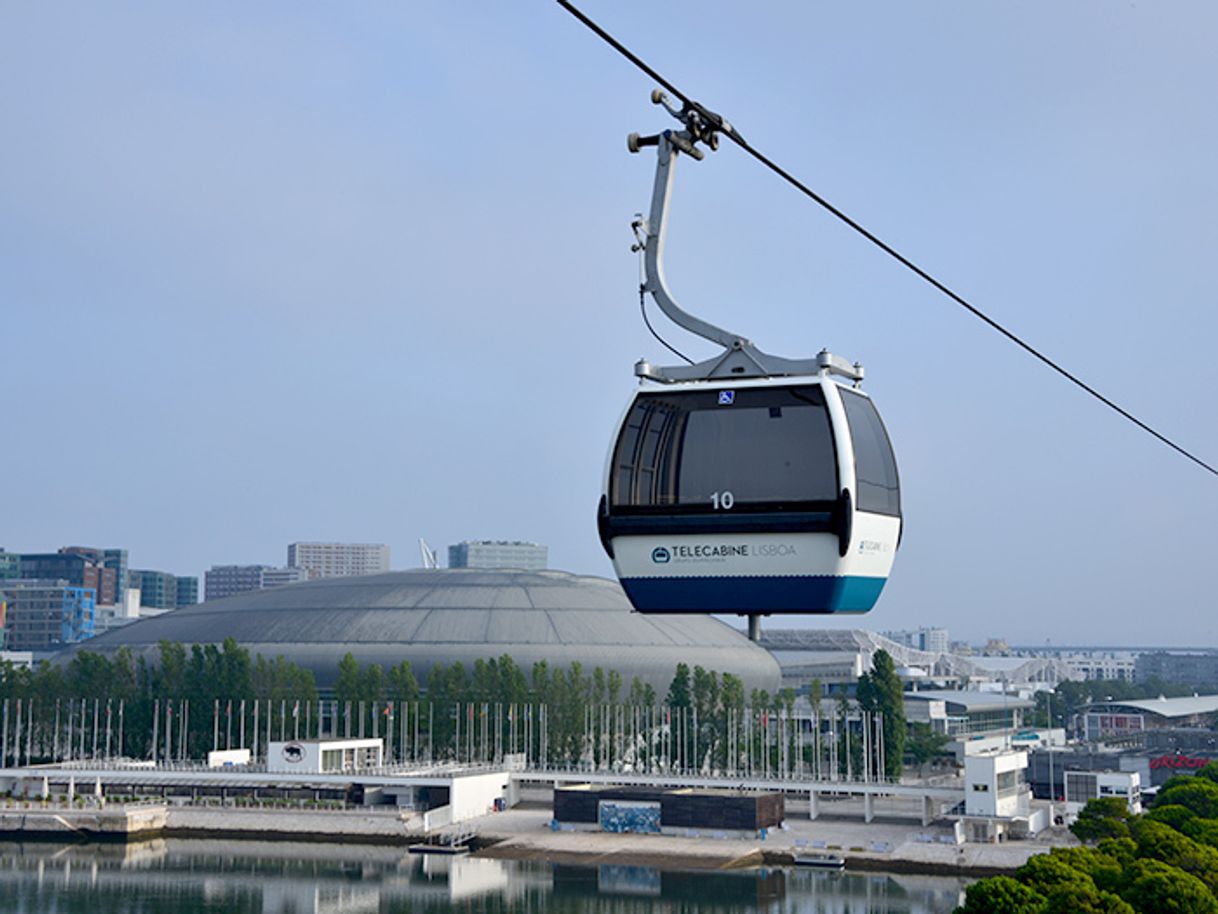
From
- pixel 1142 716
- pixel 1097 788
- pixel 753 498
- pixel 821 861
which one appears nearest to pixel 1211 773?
pixel 1097 788

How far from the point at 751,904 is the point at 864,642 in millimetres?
92161

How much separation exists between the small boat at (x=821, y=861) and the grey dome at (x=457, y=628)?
79.8ft

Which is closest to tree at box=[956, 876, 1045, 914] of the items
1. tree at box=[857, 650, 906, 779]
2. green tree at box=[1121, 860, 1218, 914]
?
green tree at box=[1121, 860, 1218, 914]

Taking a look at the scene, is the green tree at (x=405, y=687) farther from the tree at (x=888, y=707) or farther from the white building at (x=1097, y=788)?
the white building at (x=1097, y=788)

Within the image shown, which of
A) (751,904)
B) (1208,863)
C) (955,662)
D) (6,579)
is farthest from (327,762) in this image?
(6,579)

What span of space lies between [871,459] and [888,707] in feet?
182

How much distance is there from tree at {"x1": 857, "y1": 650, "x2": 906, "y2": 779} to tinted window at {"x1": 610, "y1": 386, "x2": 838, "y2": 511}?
180ft

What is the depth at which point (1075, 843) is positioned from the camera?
50.2 metres

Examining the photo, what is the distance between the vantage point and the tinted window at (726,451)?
28.0 ft

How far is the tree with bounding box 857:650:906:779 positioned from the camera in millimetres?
61812

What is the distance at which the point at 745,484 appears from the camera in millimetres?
8844

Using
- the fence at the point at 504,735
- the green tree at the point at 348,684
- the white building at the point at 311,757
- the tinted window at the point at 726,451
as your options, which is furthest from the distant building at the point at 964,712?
the tinted window at the point at 726,451

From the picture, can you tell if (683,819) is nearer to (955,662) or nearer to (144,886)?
(144,886)

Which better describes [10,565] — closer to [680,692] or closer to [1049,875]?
[680,692]
